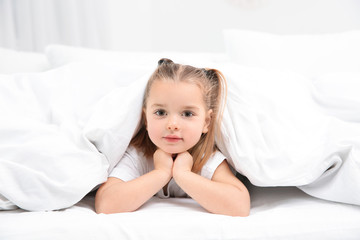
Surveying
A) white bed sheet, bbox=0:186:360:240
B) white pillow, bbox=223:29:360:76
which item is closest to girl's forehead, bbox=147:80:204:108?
white bed sheet, bbox=0:186:360:240

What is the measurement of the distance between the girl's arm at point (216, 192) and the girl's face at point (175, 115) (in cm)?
6

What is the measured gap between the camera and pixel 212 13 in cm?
201

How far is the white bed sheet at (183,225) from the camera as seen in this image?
1.88 ft

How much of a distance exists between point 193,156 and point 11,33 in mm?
1503

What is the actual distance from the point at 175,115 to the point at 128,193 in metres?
0.23

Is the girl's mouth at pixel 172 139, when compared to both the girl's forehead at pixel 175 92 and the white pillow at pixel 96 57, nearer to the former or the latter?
the girl's forehead at pixel 175 92

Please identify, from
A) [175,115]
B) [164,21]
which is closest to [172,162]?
[175,115]

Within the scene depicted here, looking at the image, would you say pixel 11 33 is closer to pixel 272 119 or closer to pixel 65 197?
pixel 65 197

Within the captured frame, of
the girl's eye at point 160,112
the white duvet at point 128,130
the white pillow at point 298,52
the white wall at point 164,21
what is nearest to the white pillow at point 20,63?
the white duvet at point 128,130

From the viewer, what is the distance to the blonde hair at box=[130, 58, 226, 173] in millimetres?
895

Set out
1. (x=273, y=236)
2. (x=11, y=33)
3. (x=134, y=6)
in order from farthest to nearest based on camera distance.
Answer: (x=134, y=6) < (x=11, y=33) < (x=273, y=236)

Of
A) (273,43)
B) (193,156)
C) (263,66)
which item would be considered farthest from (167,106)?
(273,43)

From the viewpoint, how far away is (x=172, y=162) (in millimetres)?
862

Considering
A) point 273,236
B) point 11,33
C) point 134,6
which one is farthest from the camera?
point 134,6
